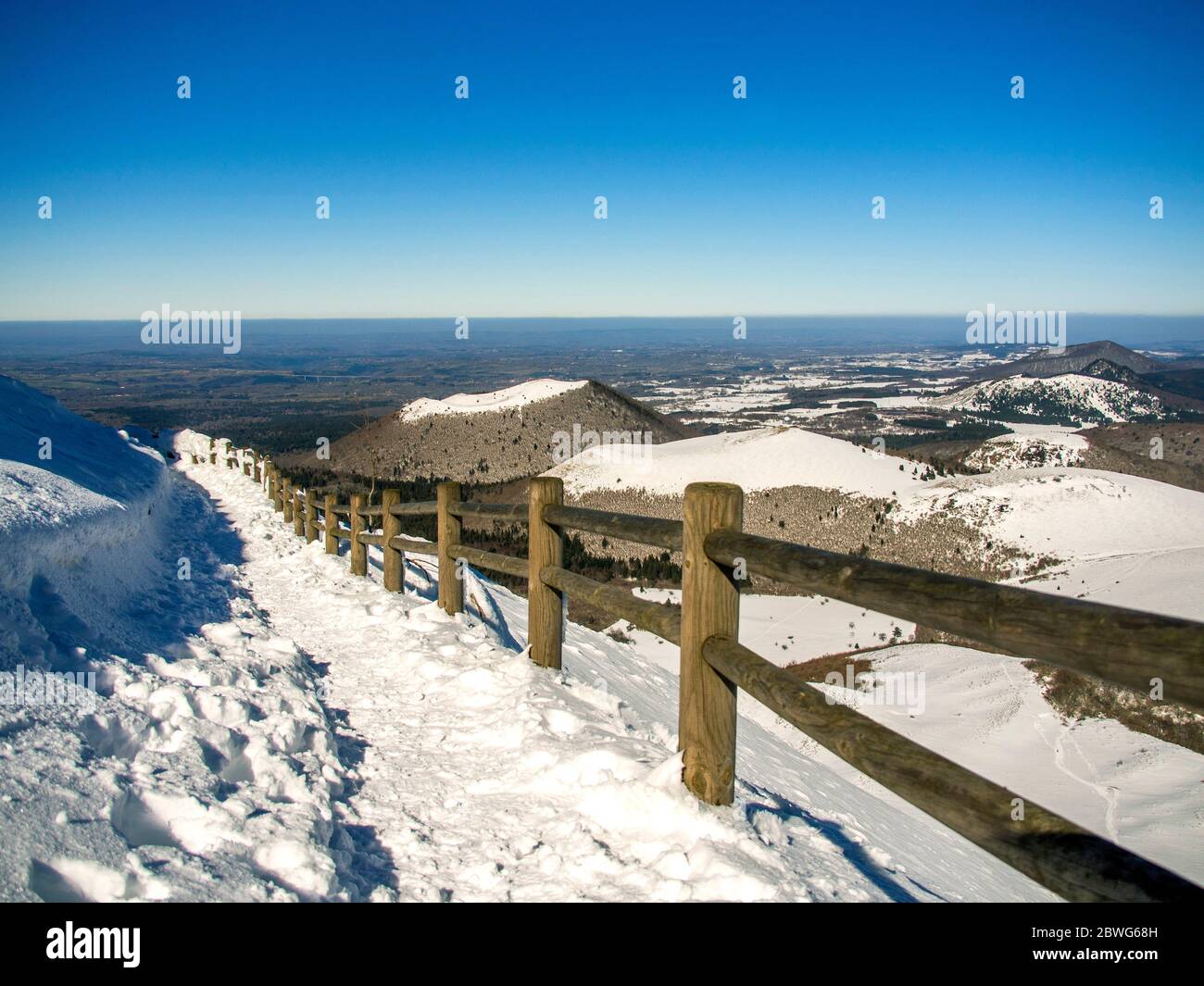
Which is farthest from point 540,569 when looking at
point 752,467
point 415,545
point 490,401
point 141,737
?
point 490,401

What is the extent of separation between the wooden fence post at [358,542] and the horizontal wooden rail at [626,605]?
550 cm

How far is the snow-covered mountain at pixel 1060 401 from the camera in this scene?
87688 mm

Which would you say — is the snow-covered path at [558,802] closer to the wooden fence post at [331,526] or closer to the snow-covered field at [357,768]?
the snow-covered field at [357,768]

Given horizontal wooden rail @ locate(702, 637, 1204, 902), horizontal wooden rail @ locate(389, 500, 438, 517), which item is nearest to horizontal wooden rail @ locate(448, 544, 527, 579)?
horizontal wooden rail @ locate(389, 500, 438, 517)

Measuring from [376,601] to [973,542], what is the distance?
28.9 meters

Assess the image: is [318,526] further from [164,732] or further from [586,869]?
[586,869]

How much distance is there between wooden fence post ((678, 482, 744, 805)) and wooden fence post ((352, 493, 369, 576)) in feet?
24.5

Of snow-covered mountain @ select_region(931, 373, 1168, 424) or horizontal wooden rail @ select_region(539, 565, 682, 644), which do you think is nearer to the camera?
horizontal wooden rail @ select_region(539, 565, 682, 644)

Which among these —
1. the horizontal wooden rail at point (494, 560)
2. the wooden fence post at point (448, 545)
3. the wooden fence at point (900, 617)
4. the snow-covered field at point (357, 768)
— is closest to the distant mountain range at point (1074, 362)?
the wooden fence post at point (448, 545)

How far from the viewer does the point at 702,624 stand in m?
3.88

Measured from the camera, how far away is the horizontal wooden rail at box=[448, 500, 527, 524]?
6.48 m

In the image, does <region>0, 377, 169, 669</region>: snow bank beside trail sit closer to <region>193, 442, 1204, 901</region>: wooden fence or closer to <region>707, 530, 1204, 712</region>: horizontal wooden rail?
<region>193, 442, 1204, 901</region>: wooden fence
